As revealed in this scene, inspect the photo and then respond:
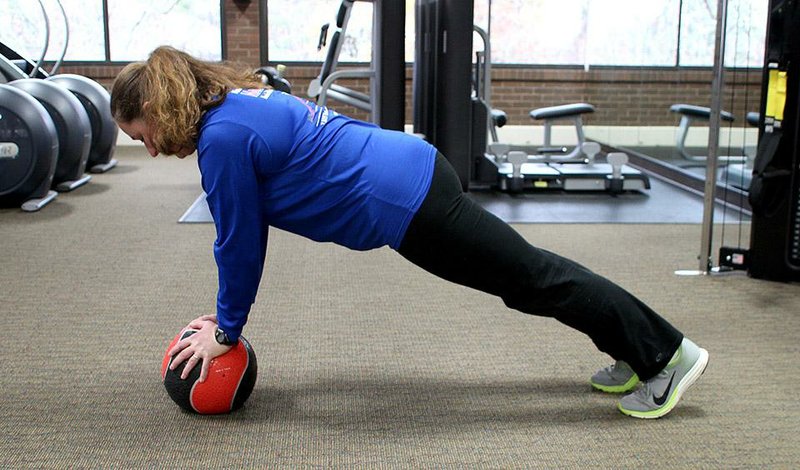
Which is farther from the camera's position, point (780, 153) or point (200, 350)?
point (780, 153)

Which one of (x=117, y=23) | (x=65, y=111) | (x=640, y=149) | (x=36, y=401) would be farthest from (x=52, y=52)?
(x=36, y=401)

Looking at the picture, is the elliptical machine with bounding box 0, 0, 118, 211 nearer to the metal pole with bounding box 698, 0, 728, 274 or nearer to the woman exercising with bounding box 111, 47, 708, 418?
the woman exercising with bounding box 111, 47, 708, 418

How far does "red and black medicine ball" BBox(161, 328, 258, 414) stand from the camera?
2.16m

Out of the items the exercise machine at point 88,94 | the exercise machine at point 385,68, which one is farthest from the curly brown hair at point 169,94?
the exercise machine at point 88,94

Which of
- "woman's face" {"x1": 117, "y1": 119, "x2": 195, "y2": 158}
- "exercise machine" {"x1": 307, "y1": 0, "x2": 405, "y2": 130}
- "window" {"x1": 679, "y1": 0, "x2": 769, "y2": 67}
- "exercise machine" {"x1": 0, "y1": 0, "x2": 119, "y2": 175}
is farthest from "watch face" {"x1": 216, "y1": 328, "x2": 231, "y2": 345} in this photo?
"exercise machine" {"x1": 0, "y1": 0, "x2": 119, "y2": 175}

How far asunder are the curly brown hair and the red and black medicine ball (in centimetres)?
58

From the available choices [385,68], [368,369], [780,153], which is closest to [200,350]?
[368,369]

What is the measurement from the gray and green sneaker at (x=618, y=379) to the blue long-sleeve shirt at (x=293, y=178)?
84 centimetres

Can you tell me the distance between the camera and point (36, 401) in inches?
92.2

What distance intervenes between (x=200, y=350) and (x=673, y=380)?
1243 millimetres

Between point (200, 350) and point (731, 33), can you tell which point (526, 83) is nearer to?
point (731, 33)

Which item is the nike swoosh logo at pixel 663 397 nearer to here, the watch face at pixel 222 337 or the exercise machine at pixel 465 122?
the watch face at pixel 222 337

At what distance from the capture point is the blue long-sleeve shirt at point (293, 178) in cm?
186

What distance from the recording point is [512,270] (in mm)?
2012
